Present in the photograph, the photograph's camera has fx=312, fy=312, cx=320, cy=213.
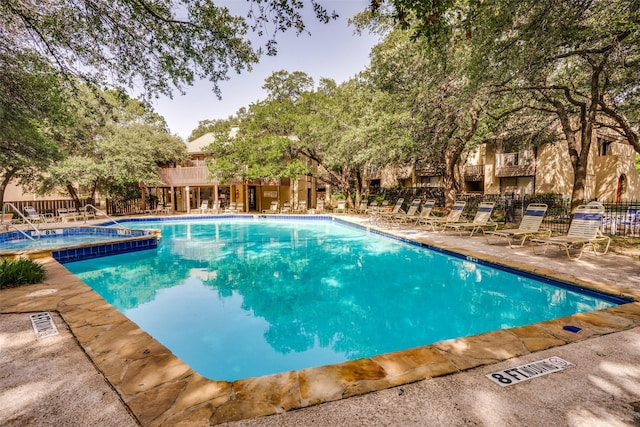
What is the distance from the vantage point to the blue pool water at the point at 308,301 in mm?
4301

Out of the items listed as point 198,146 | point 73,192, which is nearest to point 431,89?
point 73,192

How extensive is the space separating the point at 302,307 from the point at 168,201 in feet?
87.4

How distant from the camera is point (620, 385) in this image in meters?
2.33

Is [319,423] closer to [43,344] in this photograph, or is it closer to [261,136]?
[43,344]

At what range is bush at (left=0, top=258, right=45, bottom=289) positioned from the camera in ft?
16.6

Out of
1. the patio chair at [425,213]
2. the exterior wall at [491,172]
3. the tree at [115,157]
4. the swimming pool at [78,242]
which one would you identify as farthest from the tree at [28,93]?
the exterior wall at [491,172]

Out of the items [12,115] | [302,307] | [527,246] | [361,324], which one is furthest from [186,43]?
[527,246]

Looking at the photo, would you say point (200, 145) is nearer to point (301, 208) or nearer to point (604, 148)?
point (301, 208)

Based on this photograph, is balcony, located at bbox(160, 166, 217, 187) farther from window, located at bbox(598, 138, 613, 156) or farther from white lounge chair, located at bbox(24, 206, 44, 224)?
window, located at bbox(598, 138, 613, 156)

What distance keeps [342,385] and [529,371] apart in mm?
1543

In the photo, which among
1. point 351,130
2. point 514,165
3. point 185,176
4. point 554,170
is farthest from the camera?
point 185,176

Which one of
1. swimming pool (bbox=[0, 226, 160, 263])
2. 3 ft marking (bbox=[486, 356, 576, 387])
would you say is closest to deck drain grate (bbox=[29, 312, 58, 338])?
3 ft marking (bbox=[486, 356, 576, 387])

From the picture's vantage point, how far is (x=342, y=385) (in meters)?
2.38

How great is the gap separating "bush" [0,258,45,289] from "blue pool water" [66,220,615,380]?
123cm
